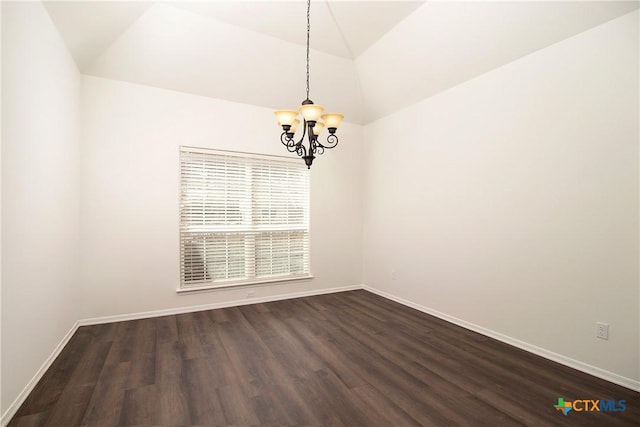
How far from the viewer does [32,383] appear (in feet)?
7.19

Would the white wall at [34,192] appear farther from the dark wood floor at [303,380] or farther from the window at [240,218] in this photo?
the window at [240,218]

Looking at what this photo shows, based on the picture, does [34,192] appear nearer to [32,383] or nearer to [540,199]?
[32,383]

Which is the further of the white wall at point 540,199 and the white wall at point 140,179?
the white wall at point 140,179

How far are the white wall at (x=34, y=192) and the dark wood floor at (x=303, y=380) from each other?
0.37 m

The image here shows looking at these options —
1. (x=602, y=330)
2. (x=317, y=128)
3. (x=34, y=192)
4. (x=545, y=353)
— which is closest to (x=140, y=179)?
(x=34, y=192)

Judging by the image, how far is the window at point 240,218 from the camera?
399 centimetres

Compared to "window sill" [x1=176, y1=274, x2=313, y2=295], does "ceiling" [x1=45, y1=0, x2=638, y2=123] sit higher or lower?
higher

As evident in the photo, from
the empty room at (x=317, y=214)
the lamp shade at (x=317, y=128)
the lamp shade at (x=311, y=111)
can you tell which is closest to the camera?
the empty room at (x=317, y=214)

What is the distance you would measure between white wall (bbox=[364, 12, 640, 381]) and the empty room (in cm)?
2

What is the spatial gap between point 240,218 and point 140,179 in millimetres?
1306

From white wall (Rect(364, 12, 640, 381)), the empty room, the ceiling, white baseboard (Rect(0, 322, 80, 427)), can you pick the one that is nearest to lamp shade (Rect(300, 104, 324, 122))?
the empty room

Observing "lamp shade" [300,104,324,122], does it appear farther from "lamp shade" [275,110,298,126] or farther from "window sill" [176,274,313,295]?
"window sill" [176,274,313,295]

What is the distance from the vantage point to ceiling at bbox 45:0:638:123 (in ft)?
8.75

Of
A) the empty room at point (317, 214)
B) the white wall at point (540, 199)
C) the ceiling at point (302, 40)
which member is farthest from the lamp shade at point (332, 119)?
the white wall at point (540, 199)
